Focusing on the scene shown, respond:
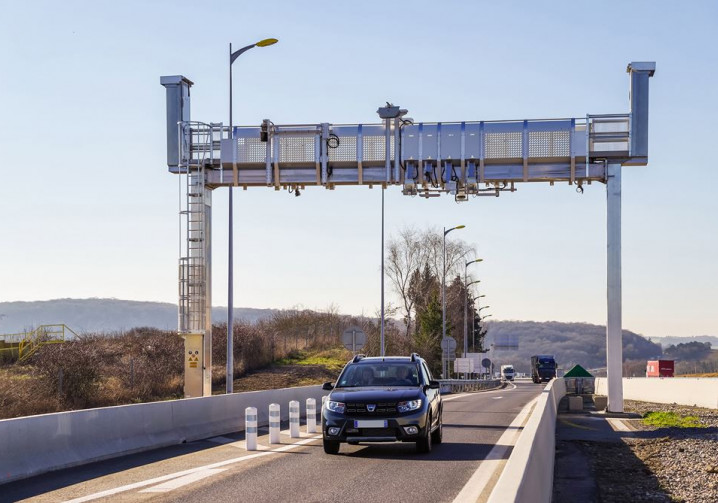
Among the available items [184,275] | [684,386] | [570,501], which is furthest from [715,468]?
[684,386]

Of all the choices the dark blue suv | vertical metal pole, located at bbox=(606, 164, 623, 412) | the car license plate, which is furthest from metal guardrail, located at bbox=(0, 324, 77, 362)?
the car license plate

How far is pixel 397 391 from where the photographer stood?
17.0 metres

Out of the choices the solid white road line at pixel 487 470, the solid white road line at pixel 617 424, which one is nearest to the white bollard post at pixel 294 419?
the solid white road line at pixel 487 470

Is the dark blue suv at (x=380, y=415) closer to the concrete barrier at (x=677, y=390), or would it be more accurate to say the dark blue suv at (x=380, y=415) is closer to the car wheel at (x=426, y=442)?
the car wheel at (x=426, y=442)

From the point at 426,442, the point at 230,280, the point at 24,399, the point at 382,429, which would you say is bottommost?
the point at 24,399

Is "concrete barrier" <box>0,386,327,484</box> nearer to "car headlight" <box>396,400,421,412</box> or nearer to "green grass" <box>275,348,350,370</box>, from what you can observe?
"car headlight" <box>396,400,421,412</box>

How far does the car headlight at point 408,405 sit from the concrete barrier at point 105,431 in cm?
485

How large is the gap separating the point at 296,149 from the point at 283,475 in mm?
17115

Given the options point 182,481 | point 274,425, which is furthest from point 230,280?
point 182,481

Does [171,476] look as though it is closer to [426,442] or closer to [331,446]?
[331,446]

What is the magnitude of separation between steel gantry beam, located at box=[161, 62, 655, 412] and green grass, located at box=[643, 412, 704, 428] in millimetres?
1916

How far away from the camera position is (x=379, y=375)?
59.5ft

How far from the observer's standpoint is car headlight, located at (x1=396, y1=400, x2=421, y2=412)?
16609mm

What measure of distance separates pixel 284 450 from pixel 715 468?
311 inches
